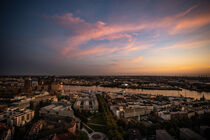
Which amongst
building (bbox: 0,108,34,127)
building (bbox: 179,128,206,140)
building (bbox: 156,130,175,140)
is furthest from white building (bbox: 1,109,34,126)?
building (bbox: 179,128,206,140)

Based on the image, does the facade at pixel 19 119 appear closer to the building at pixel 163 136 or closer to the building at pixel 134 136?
the building at pixel 134 136

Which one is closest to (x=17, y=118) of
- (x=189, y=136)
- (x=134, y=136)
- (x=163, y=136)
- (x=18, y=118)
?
(x=18, y=118)

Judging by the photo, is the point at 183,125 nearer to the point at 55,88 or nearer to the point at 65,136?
the point at 65,136

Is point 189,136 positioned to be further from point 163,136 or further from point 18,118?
point 18,118

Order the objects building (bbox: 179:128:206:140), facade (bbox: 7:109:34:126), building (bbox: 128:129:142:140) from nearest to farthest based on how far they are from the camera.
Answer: building (bbox: 179:128:206:140)
building (bbox: 128:129:142:140)
facade (bbox: 7:109:34:126)

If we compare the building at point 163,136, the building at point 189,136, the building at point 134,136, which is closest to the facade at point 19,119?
the building at point 134,136

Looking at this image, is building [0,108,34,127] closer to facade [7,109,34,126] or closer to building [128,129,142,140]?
facade [7,109,34,126]

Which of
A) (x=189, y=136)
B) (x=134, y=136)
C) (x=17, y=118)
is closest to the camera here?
(x=189, y=136)

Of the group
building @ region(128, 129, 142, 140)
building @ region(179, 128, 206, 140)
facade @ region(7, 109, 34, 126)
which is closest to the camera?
building @ region(179, 128, 206, 140)

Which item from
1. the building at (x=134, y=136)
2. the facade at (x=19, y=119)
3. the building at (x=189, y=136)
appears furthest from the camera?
the facade at (x=19, y=119)

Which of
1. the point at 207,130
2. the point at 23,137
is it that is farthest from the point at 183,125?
the point at 23,137

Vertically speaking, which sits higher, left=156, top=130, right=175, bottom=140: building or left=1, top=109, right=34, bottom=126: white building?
left=156, top=130, right=175, bottom=140: building
